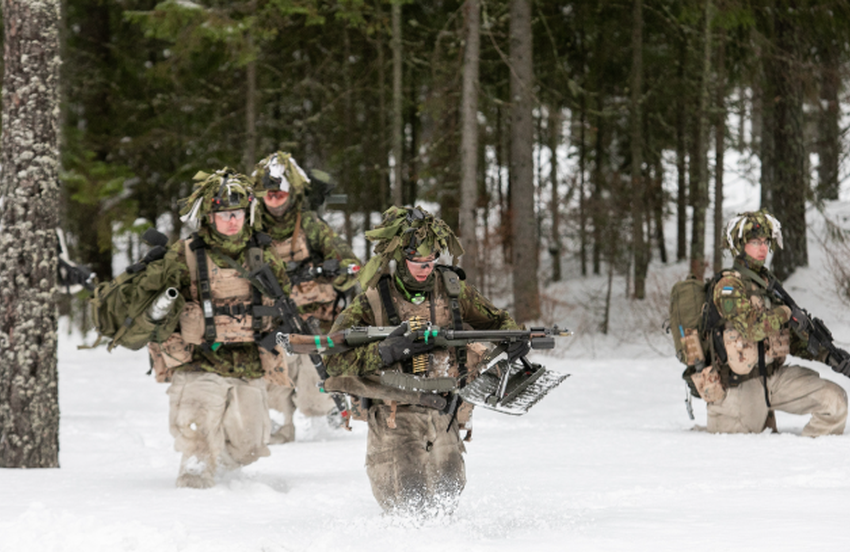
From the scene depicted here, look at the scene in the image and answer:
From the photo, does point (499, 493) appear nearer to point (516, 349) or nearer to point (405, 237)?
point (516, 349)

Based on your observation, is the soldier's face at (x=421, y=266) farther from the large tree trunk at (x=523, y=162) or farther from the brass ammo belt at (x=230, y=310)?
the large tree trunk at (x=523, y=162)

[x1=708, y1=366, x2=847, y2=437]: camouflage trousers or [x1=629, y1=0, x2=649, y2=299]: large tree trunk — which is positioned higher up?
[x1=629, y1=0, x2=649, y2=299]: large tree trunk

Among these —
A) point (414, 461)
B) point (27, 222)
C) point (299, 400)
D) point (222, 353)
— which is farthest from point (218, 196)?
point (299, 400)

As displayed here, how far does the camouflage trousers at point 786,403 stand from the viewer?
772cm

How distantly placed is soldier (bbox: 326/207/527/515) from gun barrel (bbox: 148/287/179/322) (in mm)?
1558

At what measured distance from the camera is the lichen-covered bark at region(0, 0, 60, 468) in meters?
6.82

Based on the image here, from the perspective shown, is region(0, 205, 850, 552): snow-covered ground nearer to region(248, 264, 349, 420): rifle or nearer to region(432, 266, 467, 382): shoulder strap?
region(432, 266, 467, 382): shoulder strap

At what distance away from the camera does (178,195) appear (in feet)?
73.5

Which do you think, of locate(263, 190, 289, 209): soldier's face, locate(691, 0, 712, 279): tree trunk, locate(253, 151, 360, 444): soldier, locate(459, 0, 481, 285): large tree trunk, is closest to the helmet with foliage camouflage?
locate(253, 151, 360, 444): soldier

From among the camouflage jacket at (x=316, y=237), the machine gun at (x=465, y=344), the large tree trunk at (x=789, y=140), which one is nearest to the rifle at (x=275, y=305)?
the machine gun at (x=465, y=344)

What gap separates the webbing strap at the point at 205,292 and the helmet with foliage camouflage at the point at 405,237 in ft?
5.59

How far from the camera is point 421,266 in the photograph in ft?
16.4

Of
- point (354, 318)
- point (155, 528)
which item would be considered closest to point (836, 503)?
point (354, 318)

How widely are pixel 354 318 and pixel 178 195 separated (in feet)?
59.9
